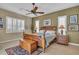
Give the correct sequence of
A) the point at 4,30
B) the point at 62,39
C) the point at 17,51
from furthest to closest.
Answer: the point at 62,39, the point at 17,51, the point at 4,30

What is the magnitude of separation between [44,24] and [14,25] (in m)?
0.85

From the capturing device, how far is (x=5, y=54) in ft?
6.00

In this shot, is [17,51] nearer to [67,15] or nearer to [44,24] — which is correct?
[44,24]

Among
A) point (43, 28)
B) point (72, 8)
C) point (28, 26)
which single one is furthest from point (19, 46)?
point (72, 8)

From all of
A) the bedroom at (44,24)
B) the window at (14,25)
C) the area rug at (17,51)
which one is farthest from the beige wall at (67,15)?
the area rug at (17,51)

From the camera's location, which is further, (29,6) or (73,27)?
(73,27)

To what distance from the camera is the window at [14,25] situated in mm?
1815

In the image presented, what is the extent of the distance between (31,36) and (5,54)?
0.92 metres

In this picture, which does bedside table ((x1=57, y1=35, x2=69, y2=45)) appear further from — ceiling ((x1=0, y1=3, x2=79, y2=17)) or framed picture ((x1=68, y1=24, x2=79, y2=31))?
ceiling ((x1=0, y1=3, x2=79, y2=17))

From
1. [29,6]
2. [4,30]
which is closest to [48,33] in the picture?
[29,6]

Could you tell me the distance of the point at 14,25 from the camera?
187 centimetres

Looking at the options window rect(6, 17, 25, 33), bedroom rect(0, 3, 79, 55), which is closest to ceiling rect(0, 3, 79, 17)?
bedroom rect(0, 3, 79, 55)

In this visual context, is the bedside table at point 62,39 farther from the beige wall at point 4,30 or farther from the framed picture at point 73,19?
the beige wall at point 4,30
